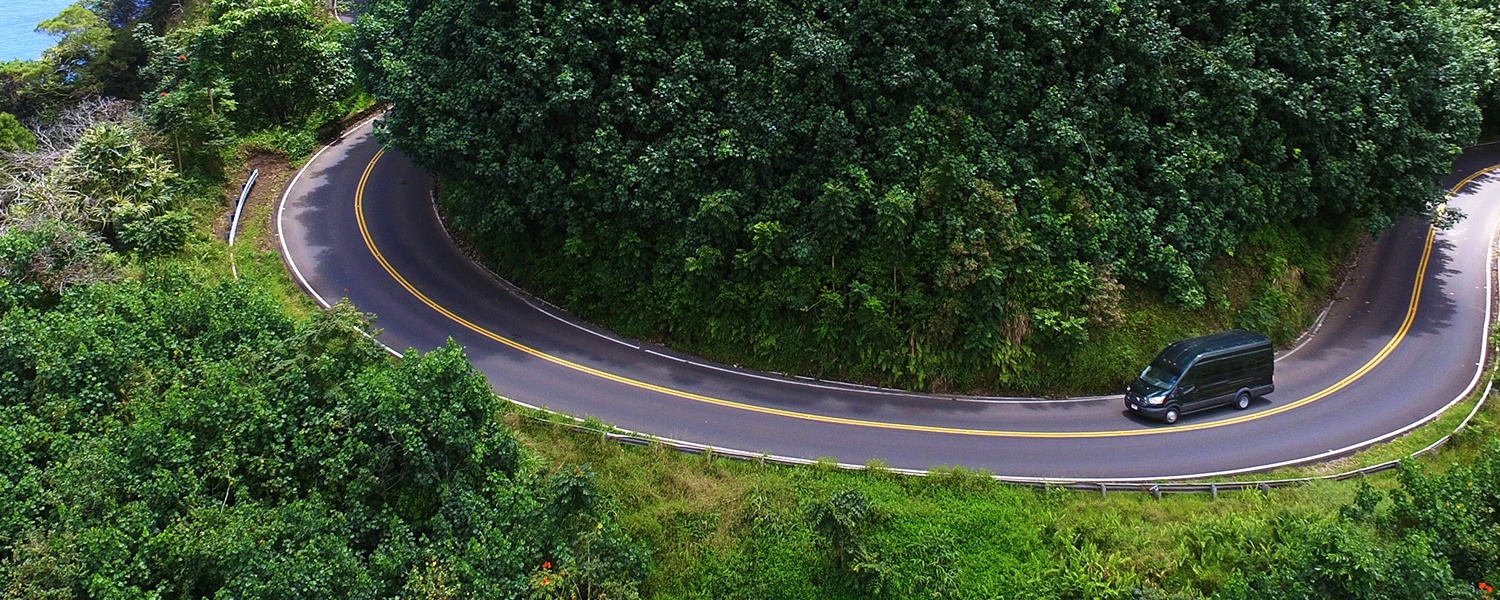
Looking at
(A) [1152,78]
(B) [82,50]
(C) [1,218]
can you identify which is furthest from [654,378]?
(B) [82,50]

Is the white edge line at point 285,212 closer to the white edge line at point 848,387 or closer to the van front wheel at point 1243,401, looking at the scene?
the white edge line at point 848,387

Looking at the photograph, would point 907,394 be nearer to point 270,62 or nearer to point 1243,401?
point 1243,401

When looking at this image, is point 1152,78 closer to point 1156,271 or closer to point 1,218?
point 1156,271

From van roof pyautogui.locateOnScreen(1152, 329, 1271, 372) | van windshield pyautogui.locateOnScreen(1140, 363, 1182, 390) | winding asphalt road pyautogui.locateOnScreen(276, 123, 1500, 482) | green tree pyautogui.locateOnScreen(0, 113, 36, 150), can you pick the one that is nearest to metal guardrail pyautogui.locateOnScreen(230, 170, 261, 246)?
winding asphalt road pyautogui.locateOnScreen(276, 123, 1500, 482)

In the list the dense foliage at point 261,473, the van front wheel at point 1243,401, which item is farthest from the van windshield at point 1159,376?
the dense foliage at point 261,473

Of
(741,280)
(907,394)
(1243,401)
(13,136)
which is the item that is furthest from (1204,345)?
(13,136)

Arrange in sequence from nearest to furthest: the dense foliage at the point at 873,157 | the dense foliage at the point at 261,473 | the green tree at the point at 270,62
Result: the dense foliage at the point at 261,473, the dense foliage at the point at 873,157, the green tree at the point at 270,62

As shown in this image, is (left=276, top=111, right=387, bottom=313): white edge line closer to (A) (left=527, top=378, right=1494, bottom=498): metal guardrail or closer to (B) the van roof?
(A) (left=527, top=378, right=1494, bottom=498): metal guardrail
